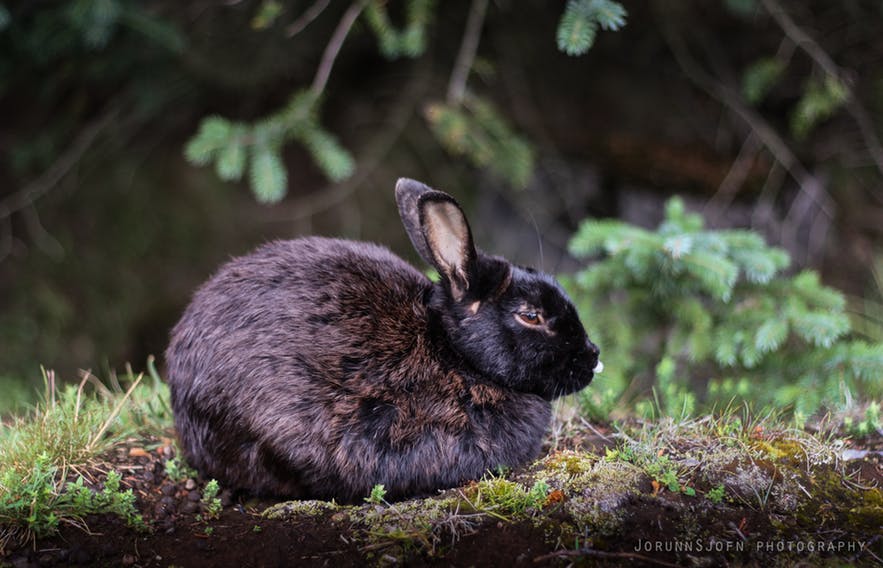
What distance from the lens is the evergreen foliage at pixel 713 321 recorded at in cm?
409

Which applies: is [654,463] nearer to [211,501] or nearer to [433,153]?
[211,501]

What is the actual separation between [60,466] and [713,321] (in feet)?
11.8

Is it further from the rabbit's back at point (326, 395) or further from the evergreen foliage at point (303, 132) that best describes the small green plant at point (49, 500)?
the evergreen foliage at point (303, 132)

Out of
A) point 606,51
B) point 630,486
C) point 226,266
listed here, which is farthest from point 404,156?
point 630,486

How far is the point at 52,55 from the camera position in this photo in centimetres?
491

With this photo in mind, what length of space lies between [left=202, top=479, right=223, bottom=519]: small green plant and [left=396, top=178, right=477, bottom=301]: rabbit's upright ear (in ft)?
4.33

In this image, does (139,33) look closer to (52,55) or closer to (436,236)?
(52,55)

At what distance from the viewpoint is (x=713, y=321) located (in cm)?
462

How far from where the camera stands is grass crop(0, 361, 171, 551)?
282cm

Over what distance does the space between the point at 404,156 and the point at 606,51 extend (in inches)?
81.6

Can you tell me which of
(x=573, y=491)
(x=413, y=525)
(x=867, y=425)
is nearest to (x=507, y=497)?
(x=573, y=491)

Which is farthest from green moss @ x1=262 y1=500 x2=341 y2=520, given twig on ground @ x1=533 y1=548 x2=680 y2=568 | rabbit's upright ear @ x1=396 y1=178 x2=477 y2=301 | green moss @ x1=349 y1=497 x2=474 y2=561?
rabbit's upright ear @ x1=396 y1=178 x2=477 y2=301

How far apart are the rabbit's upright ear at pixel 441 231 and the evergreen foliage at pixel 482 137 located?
1589 millimetres

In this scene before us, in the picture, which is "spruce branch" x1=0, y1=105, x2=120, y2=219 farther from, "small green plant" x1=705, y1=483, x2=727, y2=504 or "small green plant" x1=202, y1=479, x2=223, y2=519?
"small green plant" x1=705, y1=483, x2=727, y2=504
